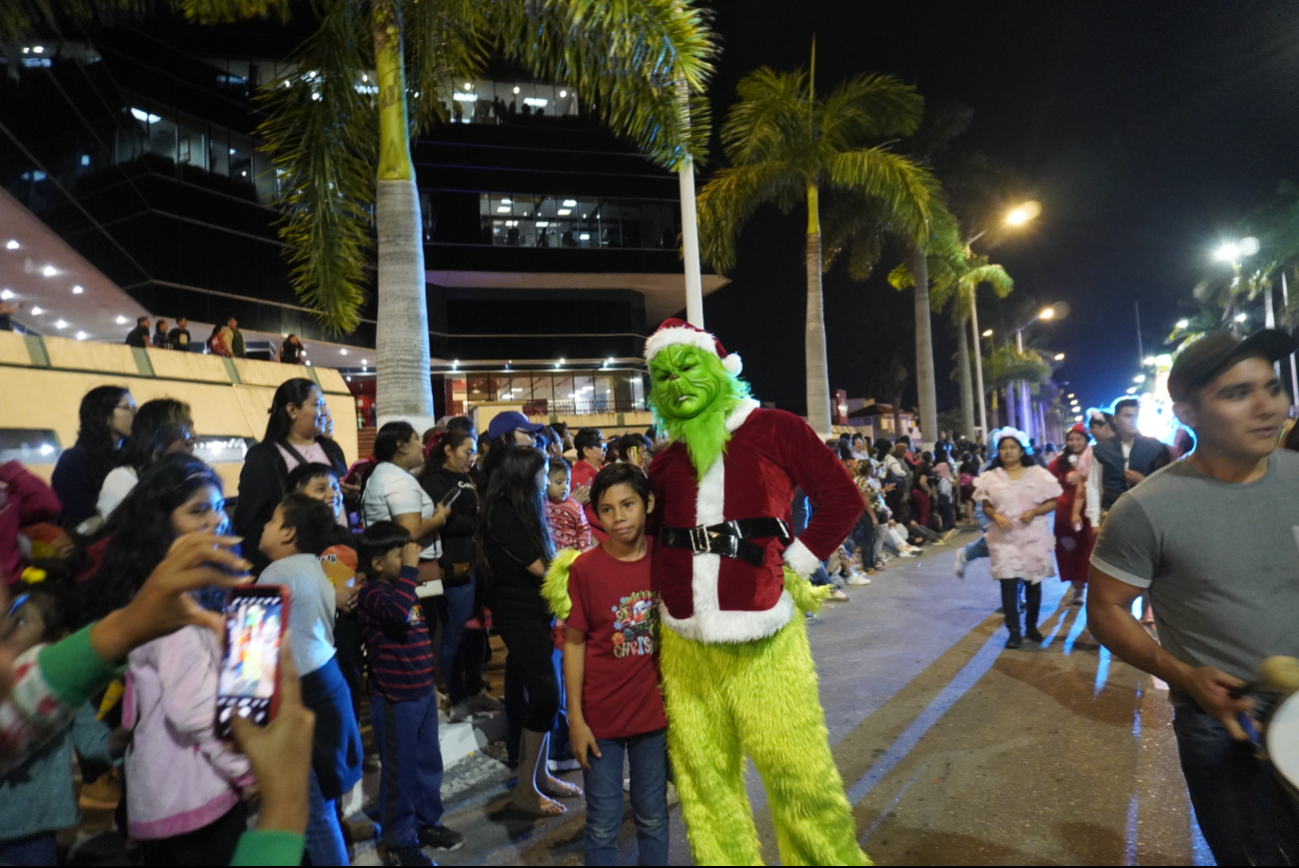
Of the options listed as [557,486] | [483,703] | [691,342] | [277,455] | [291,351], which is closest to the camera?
[691,342]

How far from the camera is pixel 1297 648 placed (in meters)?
2.24

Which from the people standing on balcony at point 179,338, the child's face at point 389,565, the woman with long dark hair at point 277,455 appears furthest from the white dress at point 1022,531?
the people standing on balcony at point 179,338

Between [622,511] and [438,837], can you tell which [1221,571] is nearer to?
[622,511]

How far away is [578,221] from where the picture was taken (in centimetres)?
3306

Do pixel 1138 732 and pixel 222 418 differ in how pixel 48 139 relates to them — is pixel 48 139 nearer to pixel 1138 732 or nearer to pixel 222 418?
pixel 222 418

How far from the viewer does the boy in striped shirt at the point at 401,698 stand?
3475 mm

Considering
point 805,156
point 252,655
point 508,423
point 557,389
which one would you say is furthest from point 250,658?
point 557,389

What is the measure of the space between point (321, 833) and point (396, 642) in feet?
3.02

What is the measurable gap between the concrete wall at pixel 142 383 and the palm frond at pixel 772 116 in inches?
348

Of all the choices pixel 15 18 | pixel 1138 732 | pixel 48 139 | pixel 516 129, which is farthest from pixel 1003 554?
pixel 516 129

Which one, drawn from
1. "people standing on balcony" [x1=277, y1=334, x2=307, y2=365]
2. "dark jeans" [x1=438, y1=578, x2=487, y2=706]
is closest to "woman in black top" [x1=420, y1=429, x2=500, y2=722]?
"dark jeans" [x1=438, y1=578, x2=487, y2=706]

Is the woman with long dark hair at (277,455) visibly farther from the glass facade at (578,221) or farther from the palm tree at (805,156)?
the glass facade at (578,221)

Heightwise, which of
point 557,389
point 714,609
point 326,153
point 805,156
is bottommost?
point 714,609

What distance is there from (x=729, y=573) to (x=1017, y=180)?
24.9m
